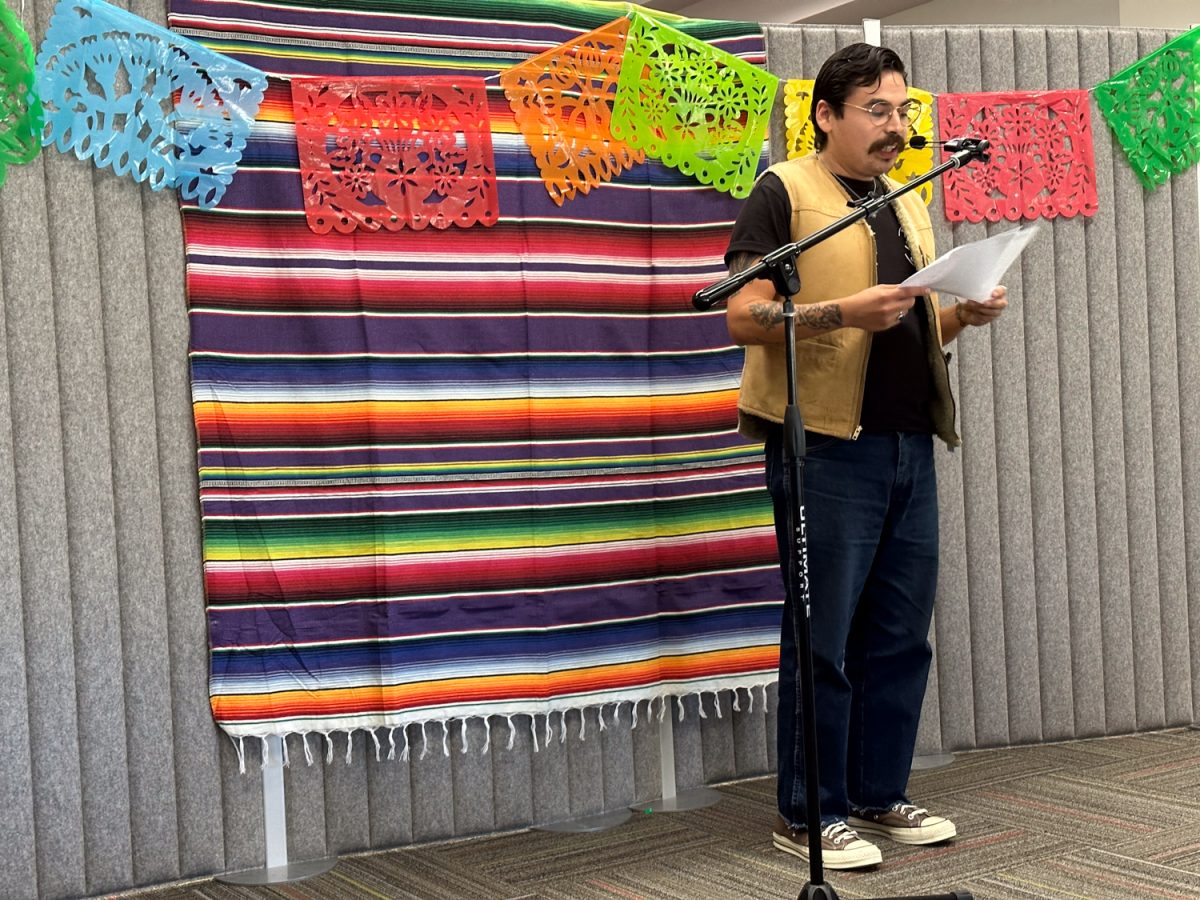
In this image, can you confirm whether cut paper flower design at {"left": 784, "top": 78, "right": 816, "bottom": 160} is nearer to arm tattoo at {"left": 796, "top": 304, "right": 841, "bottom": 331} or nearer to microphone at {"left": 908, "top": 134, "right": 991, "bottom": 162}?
arm tattoo at {"left": 796, "top": 304, "right": 841, "bottom": 331}

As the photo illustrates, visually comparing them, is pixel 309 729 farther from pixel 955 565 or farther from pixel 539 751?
pixel 955 565

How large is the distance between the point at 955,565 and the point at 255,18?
2.08 metres

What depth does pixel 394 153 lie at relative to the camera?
277cm

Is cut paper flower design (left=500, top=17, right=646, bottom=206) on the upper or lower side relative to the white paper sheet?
upper

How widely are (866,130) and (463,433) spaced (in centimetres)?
104

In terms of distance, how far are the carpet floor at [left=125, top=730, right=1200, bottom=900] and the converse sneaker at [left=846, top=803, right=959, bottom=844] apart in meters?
0.02

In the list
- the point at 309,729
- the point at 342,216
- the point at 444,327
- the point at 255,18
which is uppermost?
the point at 255,18

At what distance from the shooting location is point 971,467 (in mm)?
3318

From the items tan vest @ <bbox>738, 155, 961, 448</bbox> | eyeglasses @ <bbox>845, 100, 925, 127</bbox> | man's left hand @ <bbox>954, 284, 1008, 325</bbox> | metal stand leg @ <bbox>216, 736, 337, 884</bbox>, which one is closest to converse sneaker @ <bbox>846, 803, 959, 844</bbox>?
tan vest @ <bbox>738, 155, 961, 448</bbox>

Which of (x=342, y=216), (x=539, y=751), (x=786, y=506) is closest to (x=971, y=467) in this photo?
(x=786, y=506)

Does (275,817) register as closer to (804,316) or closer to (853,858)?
(853,858)

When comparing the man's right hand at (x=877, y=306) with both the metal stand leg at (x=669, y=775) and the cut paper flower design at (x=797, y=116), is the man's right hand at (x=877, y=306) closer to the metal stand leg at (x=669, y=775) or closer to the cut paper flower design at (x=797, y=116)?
the cut paper flower design at (x=797, y=116)

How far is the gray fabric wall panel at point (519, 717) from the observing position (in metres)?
2.52

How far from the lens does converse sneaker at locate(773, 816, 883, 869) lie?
96.3 inches
